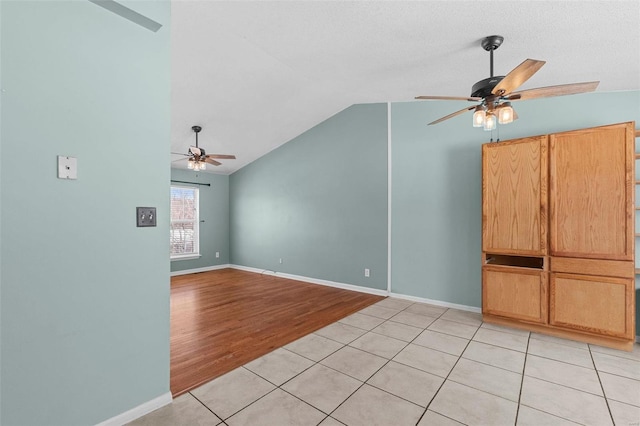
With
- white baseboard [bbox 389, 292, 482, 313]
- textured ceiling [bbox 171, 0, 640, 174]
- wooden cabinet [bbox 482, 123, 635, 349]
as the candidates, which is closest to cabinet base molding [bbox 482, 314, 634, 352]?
wooden cabinet [bbox 482, 123, 635, 349]

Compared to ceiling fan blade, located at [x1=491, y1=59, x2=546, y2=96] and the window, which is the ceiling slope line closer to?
ceiling fan blade, located at [x1=491, y1=59, x2=546, y2=96]

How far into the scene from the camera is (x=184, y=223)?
6.43m

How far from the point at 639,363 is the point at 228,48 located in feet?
15.2

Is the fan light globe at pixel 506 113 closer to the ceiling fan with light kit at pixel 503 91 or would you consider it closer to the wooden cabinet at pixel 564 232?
the ceiling fan with light kit at pixel 503 91

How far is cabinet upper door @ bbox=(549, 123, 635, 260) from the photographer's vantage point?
8.44ft

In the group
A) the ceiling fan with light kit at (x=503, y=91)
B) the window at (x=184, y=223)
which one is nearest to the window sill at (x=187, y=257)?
the window at (x=184, y=223)

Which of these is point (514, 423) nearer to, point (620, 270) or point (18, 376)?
point (620, 270)

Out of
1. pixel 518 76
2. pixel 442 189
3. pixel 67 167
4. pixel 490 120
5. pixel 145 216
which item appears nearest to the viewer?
pixel 67 167

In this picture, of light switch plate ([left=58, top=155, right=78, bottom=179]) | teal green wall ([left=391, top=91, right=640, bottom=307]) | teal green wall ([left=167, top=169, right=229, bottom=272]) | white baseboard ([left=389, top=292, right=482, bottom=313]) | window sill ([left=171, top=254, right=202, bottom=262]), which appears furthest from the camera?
teal green wall ([left=167, top=169, right=229, bottom=272])

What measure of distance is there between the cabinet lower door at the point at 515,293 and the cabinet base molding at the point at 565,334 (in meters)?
0.08

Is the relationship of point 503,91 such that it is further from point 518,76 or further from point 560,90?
point 560,90

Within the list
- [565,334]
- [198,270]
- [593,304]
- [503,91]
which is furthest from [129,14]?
[198,270]

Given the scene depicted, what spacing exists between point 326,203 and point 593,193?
352 cm

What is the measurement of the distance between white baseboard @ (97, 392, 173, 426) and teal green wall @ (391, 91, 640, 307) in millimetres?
3314
